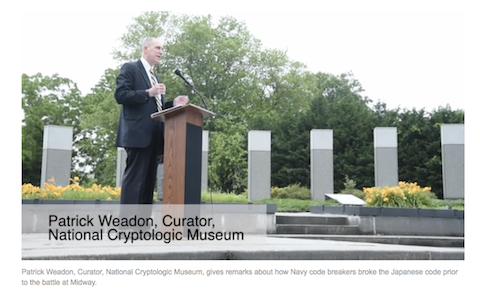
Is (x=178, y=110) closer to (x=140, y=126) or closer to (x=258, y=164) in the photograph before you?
(x=140, y=126)

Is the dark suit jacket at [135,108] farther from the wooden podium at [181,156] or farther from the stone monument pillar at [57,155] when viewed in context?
the stone monument pillar at [57,155]

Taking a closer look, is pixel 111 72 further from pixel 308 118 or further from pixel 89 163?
pixel 308 118

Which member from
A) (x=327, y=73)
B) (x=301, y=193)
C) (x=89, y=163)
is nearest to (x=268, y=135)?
(x=301, y=193)

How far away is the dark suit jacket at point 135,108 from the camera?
4758 millimetres

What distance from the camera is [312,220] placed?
8906 mm

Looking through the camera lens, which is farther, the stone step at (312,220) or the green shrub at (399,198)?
the green shrub at (399,198)

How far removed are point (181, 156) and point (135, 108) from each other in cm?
79

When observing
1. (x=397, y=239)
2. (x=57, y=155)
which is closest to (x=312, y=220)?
(x=397, y=239)

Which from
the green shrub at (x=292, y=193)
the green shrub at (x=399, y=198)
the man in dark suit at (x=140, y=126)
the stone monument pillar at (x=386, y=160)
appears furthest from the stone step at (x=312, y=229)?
the stone monument pillar at (x=386, y=160)

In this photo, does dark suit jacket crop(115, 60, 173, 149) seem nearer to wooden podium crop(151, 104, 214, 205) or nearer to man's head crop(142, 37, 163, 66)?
man's head crop(142, 37, 163, 66)

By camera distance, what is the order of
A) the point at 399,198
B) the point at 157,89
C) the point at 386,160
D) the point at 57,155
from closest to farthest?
the point at 157,89, the point at 399,198, the point at 57,155, the point at 386,160

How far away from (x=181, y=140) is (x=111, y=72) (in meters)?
23.4

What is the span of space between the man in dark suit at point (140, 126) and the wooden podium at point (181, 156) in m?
0.29

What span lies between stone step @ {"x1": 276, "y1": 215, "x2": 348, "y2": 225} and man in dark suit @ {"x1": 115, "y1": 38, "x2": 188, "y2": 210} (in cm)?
436
